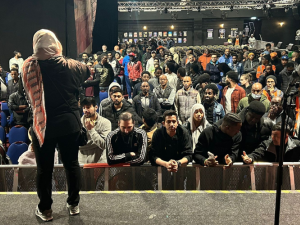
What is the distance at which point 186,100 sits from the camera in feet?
17.4

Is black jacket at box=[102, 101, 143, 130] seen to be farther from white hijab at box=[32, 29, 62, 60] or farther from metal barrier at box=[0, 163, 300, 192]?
white hijab at box=[32, 29, 62, 60]

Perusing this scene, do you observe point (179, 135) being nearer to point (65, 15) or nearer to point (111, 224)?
point (111, 224)

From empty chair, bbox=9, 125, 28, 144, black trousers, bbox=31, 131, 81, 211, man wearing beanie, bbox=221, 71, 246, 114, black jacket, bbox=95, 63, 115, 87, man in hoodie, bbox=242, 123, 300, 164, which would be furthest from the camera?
black jacket, bbox=95, 63, 115, 87

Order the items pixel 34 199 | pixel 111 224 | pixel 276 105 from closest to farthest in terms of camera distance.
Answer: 1. pixel 111 224
2. pixel 34 199
3. pixel 276 105

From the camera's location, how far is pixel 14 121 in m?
5.42

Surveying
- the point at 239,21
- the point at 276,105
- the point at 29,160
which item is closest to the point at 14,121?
the point at 29,160

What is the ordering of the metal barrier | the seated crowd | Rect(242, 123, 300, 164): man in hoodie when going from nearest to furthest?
the metal barrier < the seated crowd < Rect(242, 123, 300, 164): man in hoodie

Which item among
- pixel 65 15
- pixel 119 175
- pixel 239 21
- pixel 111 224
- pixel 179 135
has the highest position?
pixel 239 21

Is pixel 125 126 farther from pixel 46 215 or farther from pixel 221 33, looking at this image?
pixel 221 33

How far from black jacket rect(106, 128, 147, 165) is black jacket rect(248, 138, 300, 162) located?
1.14 meters

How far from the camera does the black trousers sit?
7.84 feet

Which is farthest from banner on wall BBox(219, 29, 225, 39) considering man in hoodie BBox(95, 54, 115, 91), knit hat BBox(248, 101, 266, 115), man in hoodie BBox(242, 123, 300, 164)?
man in hoodie BBox(242, 123, 300, 164)

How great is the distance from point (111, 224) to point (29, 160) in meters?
1.51

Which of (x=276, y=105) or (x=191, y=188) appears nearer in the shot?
(x=191, y=188)
